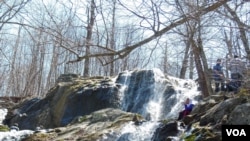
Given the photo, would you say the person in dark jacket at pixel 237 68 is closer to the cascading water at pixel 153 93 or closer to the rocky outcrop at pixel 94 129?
the rocky outcrop at pixel 94 129

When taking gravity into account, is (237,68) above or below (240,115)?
above

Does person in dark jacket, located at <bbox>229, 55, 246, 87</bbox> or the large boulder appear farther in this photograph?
the large boulder

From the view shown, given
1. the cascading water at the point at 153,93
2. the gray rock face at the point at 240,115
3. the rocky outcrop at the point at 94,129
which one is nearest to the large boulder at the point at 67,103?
the cascading water at the point at 153,93

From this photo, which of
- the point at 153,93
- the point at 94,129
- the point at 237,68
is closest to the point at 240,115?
the point at 237,68

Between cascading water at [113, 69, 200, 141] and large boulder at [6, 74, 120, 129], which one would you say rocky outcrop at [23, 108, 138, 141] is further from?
large boulder at [6, 74, 120, 129]

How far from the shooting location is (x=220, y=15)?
16.3 feet

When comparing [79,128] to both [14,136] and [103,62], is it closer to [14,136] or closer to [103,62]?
[14,136]

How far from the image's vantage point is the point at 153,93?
53.2 ft

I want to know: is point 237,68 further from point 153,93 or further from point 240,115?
point 153,93

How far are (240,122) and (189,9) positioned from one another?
3333mm

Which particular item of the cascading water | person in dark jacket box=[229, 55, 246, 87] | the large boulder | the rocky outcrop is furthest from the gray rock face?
the large boulder

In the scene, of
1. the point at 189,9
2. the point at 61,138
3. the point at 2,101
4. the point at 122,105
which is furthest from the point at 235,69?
the point at 2,101

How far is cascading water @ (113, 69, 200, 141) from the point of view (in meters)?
15.1

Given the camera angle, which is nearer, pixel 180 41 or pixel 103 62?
pixel 103 62
